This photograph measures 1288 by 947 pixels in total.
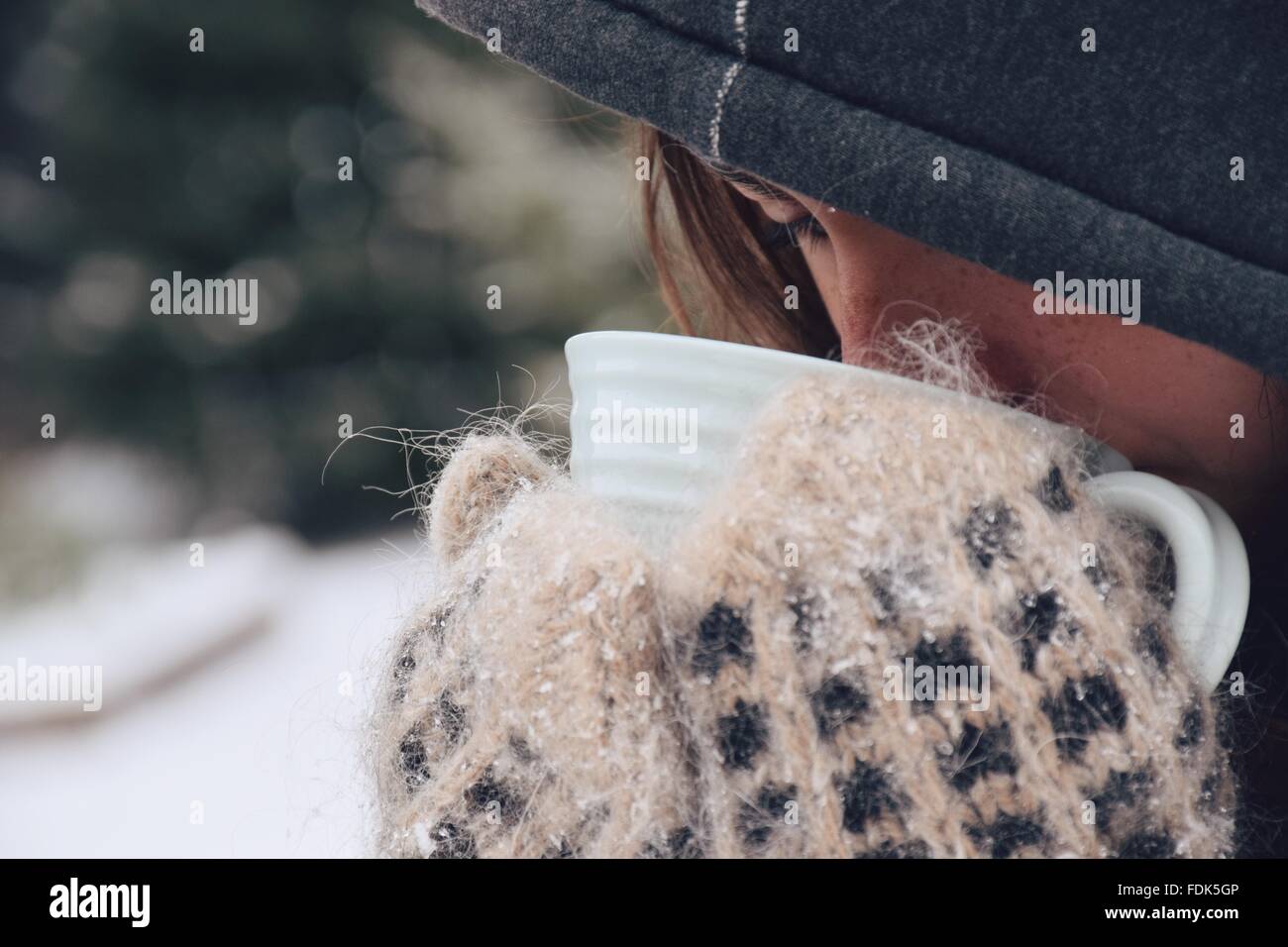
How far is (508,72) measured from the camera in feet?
5.43

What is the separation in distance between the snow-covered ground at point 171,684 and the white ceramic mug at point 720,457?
3.52ft

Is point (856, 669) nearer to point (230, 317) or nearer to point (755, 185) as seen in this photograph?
point (755, 185)

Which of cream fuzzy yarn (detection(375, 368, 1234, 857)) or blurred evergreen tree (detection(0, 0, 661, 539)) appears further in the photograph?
blurred evergreen tree (detection(0, 0, 661, 539))

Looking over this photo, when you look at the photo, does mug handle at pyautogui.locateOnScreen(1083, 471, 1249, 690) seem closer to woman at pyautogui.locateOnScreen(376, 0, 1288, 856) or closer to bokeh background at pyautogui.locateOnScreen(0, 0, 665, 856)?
woman at pyautogui.locateOnScreen(376, 0, 1288, 856)

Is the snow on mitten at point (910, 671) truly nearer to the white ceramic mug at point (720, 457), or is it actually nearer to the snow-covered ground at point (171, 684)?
the white ceramic mug at point (720, 457)

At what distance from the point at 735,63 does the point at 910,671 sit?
26 cm

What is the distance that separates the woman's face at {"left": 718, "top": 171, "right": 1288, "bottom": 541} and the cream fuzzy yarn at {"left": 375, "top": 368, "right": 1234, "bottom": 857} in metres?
0.07

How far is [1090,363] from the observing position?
1.61ft

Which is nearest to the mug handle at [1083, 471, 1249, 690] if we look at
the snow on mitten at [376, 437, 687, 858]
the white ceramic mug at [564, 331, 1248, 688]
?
the white ceramic mug at [564, 331, 1248, 688]

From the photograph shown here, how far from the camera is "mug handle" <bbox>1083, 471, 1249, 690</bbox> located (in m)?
0.43

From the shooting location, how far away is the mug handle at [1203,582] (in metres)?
0.43

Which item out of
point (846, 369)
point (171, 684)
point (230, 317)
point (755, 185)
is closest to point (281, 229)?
point (230, 317)

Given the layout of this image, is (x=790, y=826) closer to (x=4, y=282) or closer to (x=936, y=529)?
(x=936, y=529)
